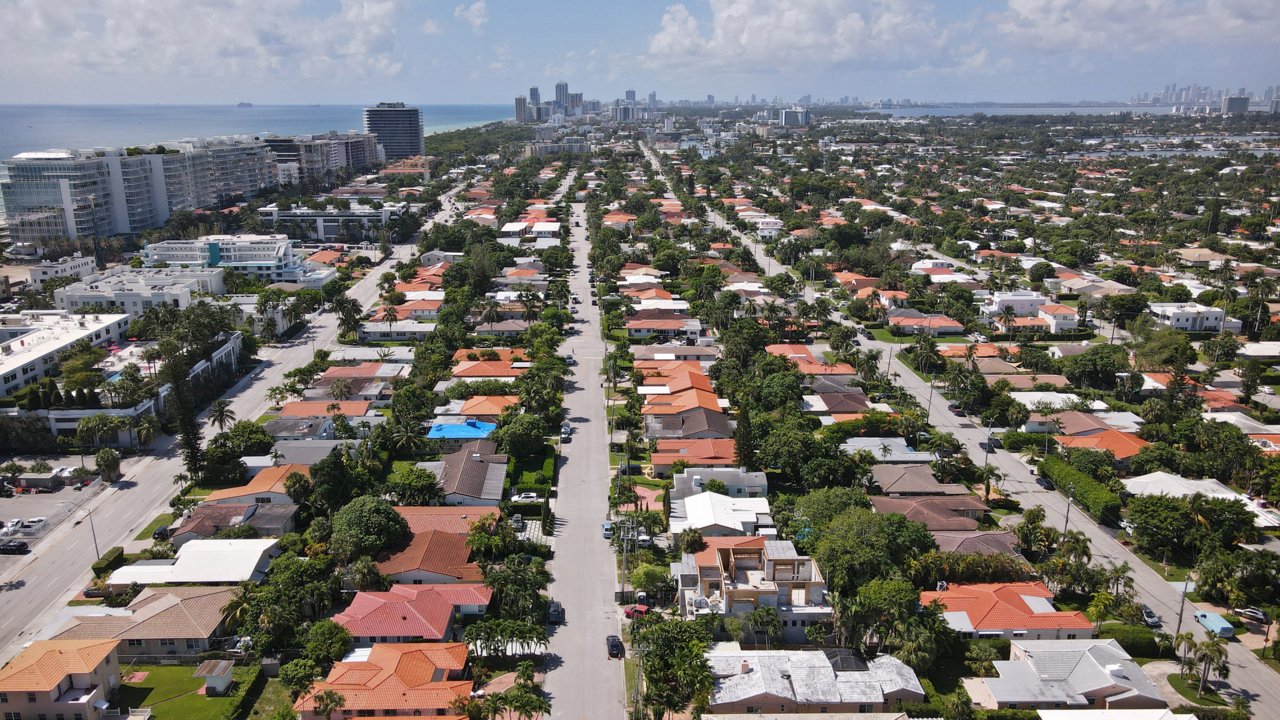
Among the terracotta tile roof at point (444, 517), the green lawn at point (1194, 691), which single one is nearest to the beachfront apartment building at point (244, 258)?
the terracotta tile roof at point (444, 517)

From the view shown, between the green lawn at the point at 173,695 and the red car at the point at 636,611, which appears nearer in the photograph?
the green lawn at the point at 173,695

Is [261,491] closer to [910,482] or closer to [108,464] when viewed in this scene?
[108,464]

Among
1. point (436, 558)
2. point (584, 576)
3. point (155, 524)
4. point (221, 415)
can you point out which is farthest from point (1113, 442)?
point (221, 415)

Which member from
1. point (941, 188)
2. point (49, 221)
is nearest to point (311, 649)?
point (49, 221)

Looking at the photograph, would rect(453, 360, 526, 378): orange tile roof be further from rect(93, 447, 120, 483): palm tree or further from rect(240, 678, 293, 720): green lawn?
rect(240, 678, 293, 720): green lawn

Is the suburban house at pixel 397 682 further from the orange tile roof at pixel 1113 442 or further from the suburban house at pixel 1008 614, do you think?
the orange tile roof at pixel 1113 442

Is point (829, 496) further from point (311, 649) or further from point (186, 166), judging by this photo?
point (186, 166)
